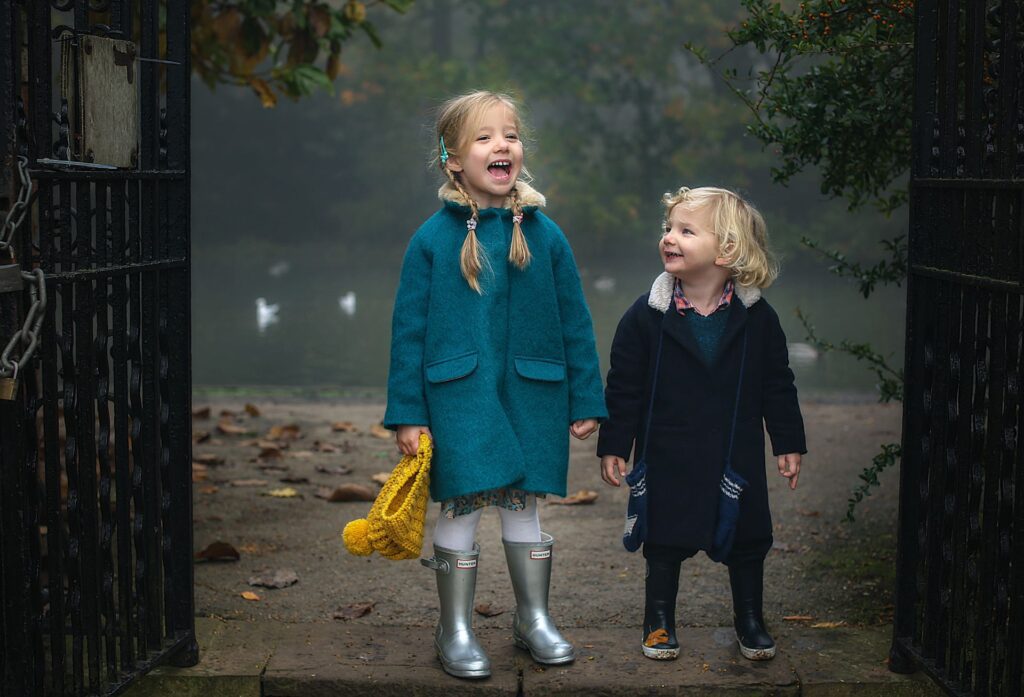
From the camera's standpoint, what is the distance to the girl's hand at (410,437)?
3408 mm

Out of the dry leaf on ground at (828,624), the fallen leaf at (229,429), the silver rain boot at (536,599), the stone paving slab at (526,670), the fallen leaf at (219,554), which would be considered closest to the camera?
the stone paving slab at (526,670)

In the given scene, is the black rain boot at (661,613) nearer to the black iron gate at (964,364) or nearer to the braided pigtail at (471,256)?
the black iron gate at (964,364)

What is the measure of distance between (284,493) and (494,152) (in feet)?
9.09

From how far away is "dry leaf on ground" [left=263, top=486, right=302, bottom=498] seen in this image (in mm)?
5699

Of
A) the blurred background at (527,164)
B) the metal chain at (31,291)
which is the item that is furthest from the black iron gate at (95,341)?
the blurred background at (527,164)

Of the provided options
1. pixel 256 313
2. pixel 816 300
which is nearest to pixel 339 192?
pixel 256 313

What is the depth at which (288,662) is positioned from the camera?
11.7ft

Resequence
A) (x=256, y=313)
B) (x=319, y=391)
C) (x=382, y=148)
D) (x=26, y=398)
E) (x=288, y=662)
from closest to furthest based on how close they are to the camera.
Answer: (x=26, y=398) → (x=288, y=662) → (x=319, y=391) → (x=256, y=313) → (x=382, y=148)

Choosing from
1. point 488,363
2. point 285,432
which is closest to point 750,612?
point 488,363

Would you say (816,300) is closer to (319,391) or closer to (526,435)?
(319,391)

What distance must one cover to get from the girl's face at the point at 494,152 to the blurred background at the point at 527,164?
7593 mm

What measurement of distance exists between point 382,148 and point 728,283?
18.3 meters

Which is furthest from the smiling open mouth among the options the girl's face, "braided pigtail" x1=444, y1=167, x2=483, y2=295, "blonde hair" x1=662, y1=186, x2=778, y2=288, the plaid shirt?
the plaid shirt

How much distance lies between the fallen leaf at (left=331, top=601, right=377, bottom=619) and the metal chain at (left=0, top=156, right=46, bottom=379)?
1.75 meters
